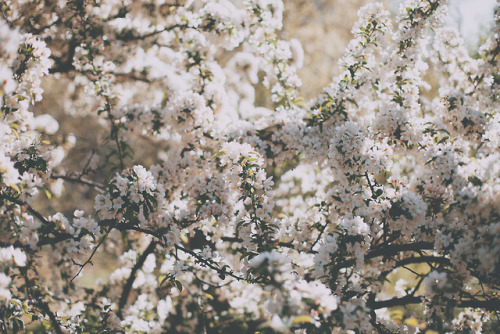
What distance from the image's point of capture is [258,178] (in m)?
3.01

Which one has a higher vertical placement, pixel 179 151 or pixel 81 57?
pixel 81 57

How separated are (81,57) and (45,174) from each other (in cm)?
173

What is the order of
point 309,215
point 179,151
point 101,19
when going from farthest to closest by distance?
1. point 101,19
2. point 179,151
3. point 309,215

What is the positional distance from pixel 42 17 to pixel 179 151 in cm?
231

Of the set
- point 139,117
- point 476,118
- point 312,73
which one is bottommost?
point 476,118

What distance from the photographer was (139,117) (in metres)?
4.29

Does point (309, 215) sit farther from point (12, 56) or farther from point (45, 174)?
point (12, 56)

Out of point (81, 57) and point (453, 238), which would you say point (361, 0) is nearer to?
point (81, 57)

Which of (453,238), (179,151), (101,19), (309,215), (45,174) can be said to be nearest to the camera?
(453,238)

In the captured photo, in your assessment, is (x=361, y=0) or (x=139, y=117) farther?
(x=361, y=0)

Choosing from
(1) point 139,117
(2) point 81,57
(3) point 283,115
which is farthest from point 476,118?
(2) point 81,57

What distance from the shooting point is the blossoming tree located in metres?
2.52

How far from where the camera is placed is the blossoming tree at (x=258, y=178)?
2.52 meters

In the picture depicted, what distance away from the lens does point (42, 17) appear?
4.13 metres
